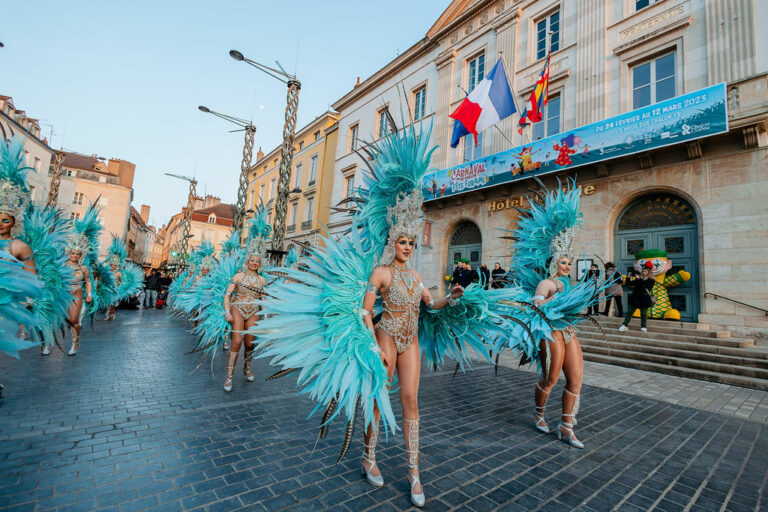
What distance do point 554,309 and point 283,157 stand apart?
6.37 metres

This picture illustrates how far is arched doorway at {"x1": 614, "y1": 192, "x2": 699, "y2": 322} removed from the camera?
9.90m

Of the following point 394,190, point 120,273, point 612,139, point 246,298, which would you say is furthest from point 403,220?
point 120,273

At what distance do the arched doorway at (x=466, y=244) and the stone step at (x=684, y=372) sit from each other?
7283 millimetres

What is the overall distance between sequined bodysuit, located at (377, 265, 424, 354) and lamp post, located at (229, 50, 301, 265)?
5045mm

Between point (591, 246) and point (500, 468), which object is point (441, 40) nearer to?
point (591, 246)

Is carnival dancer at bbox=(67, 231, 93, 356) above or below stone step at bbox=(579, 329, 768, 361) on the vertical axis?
above

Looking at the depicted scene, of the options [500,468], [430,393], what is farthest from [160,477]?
[430,393]

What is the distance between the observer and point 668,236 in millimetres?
10492

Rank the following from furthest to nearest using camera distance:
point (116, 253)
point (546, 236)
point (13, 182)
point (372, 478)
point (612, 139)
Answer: point (116, 253) → point (612, 139) → point (546, 236) → point (13, 182) → point (372, 478)

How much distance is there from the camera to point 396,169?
315cm

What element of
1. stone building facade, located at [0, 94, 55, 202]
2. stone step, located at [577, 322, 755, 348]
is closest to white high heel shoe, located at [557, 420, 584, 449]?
stone step, located at [577, 322, 755, 348]

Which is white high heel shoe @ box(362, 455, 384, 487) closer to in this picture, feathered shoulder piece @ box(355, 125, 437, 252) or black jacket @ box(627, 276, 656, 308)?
feathered shoulder piece @ box(355, 125, 437, 252)

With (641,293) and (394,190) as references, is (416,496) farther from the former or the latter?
(641,293)

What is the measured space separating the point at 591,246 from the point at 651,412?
25.9 ft
